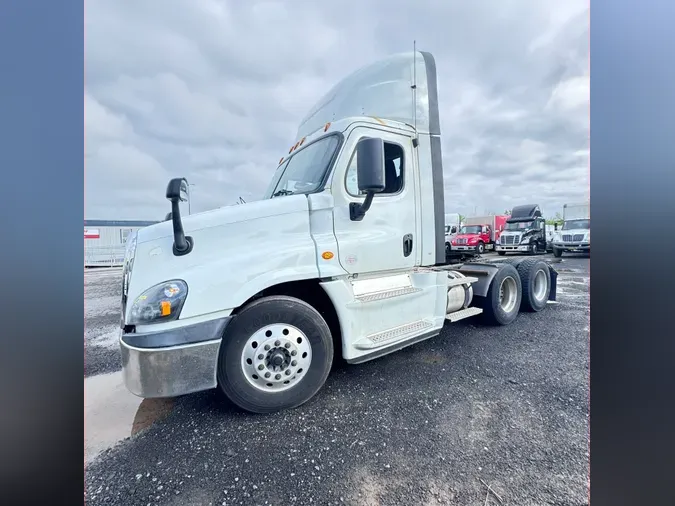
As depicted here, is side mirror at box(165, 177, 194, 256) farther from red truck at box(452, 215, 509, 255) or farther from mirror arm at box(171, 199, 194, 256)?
red truck at box(452, 215, 509, 255)

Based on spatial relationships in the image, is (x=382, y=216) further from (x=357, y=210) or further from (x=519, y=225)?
(x=519, y=225)

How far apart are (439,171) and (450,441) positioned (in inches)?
112

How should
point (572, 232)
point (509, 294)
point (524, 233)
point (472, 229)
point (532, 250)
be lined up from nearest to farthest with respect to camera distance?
point (509, 294) < point (572, 232) < point (524, 233) < point (532, 250) < point (472, 229)

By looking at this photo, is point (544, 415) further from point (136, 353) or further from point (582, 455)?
point (136, 353)

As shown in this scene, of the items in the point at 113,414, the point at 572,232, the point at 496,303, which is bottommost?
the point at 113,414

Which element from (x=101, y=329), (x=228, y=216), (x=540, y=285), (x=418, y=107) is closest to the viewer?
(x=228, y=216)

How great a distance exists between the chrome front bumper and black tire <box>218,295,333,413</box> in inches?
4.4

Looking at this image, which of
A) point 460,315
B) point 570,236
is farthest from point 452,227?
point 460,315

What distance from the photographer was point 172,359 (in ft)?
6.84

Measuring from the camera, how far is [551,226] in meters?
22.4

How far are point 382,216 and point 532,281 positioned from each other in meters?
4.00

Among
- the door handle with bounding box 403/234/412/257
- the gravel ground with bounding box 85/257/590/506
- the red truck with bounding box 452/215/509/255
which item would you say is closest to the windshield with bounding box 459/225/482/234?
A: the red truck with bounding box 452/215/509/255
